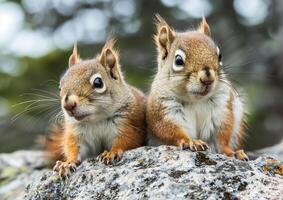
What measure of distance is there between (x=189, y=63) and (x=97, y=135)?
0.93 meters

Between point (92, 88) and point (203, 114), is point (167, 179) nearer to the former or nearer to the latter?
point (203, 114)

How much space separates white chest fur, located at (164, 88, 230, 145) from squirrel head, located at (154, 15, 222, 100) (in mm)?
108

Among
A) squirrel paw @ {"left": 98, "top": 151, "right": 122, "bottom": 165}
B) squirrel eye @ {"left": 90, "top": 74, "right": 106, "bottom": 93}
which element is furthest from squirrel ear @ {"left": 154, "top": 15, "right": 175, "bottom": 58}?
squirrel paw @ {"left": 98, "top": 151, "right": 122, "bottom": 165}

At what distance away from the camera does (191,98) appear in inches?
202

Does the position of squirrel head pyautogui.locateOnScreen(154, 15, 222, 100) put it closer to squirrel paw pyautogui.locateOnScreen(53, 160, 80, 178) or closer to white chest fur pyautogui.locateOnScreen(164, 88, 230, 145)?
white chest fur pyautogui.locateOnScreen(164, 88, 230, 145)

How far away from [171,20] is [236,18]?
101cm

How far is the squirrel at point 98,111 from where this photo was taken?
16.8 ft

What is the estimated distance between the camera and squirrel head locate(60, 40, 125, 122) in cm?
504

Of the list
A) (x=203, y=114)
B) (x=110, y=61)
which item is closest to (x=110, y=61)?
(x=110, y=61)

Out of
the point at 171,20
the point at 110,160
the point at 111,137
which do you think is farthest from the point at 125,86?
the point at 171,20

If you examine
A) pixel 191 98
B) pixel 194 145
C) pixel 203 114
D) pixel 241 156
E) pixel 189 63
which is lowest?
pixel 241 156

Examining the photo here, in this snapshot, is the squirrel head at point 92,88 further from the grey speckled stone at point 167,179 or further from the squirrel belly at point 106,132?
the grey speckled stone at point 167,179

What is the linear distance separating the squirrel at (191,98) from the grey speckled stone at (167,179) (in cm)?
47

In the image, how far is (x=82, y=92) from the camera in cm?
516
